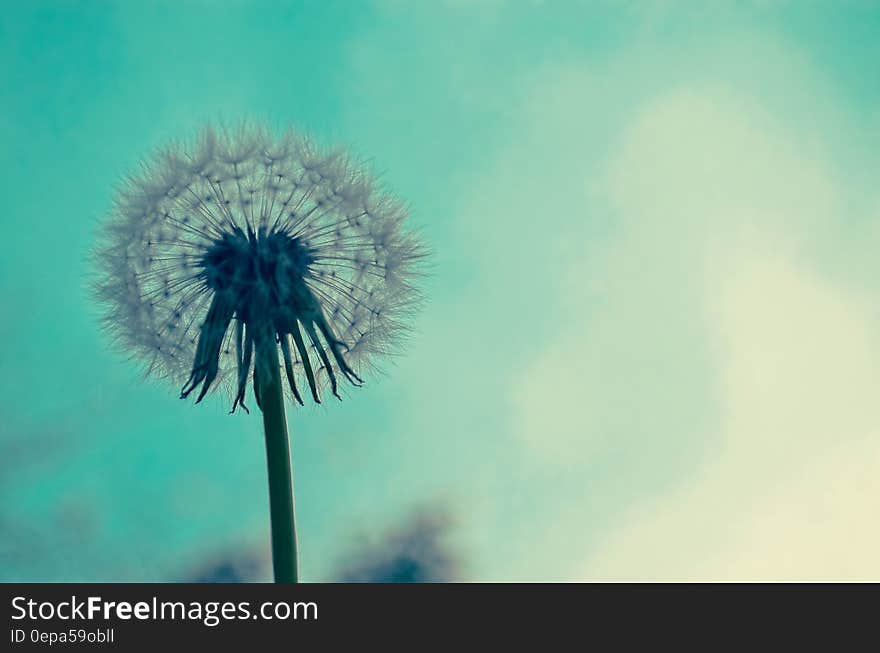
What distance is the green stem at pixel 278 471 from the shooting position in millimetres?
6242

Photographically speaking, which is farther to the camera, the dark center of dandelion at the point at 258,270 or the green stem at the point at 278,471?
the dark center of dandelion at the point at 258,270

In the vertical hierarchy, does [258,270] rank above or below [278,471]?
above

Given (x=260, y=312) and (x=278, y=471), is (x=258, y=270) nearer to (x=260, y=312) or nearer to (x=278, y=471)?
(x=260, y=312)

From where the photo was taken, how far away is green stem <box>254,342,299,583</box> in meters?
6.24

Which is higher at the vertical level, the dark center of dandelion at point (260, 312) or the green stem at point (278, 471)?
the dark center of dandelion at point (260, 312)

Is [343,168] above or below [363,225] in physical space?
above

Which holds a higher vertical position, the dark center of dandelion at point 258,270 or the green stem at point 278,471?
the dark center of dandelion at point 258,270

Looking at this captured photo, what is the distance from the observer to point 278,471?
6.43 meters
